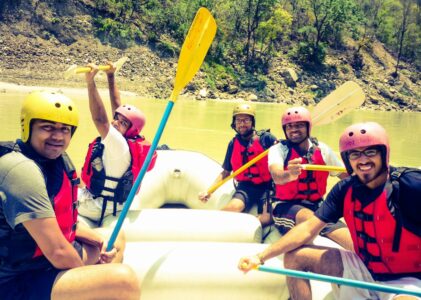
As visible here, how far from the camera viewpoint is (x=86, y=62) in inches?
850

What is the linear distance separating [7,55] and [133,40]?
23.1 feet

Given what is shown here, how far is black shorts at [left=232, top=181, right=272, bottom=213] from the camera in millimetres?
3671

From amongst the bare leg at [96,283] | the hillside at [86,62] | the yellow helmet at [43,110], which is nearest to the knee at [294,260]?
the bare leg at [96,283]

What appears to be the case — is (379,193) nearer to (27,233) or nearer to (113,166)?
(27,233)

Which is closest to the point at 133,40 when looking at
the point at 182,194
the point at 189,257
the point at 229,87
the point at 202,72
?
the point at 202,72

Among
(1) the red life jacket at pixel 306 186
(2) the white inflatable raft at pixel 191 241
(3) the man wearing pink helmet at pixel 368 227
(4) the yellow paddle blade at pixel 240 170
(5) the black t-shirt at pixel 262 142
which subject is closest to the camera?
(3) the man wearing pink helmet at pixel 368 227

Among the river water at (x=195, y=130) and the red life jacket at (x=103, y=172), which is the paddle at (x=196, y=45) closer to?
the red life jacket at (x=103, y=172)

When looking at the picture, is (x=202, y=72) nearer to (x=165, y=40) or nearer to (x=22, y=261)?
(x=165, y=40)

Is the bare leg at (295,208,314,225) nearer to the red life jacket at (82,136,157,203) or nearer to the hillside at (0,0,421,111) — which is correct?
the red life jacket at (82,136,157,203)

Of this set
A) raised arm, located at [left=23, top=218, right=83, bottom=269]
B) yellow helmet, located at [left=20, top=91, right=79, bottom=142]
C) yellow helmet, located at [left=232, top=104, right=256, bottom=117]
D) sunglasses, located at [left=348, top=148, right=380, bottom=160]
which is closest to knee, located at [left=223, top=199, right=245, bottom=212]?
yellow helmet, located at [left=232, top=104, right=256, bottom=117]

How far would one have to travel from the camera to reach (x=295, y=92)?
88.3ft

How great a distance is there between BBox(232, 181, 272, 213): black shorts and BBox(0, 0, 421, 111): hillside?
16.9 meters

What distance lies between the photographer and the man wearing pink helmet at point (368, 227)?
194 cm

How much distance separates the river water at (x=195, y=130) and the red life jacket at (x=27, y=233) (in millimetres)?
5492
